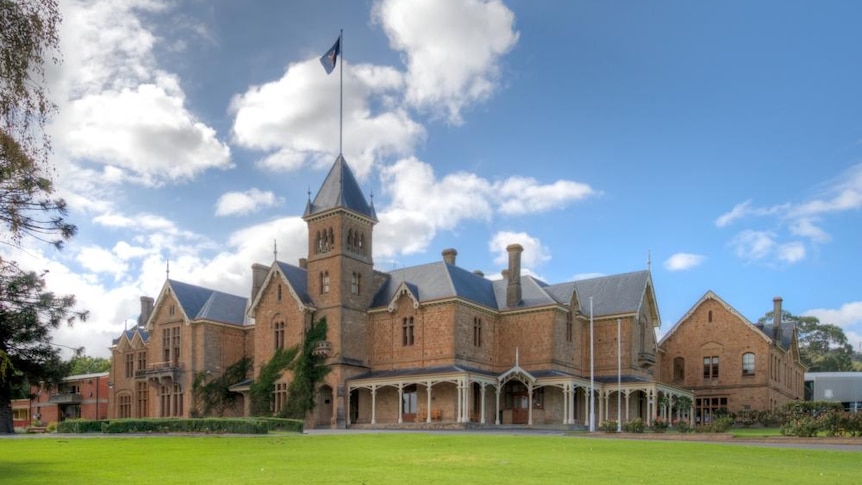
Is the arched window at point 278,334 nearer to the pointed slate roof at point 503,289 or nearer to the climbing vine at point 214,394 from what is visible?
the climbing vine at point 214,394

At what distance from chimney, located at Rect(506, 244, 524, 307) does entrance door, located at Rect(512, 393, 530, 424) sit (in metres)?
5.95

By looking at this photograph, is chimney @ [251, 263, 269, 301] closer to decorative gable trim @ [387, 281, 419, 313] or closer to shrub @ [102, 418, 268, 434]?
decorative gable trim @ [387, 281, 419, 313]

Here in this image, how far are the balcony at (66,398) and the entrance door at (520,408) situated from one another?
155 ft

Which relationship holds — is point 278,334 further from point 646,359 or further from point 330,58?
point 646,359

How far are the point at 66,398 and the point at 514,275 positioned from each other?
1936 inches

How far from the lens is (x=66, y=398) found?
75.8 m

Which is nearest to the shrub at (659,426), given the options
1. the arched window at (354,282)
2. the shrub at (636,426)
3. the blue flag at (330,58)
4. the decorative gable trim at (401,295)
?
the shrub at (636,426)

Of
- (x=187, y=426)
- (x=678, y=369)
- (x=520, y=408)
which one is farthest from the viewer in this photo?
(x=678, y=369)

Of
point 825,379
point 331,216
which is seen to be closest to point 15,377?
point 331,216

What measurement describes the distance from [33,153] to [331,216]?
118 ft

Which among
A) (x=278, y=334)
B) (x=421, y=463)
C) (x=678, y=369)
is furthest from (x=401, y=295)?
(x=421, y=463)

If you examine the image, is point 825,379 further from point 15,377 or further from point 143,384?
point 15,377

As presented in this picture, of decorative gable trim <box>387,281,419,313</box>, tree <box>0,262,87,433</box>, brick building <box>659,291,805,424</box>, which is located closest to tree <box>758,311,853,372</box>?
brick building <box>659,291,805,424</box>

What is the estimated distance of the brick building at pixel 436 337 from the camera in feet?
152
